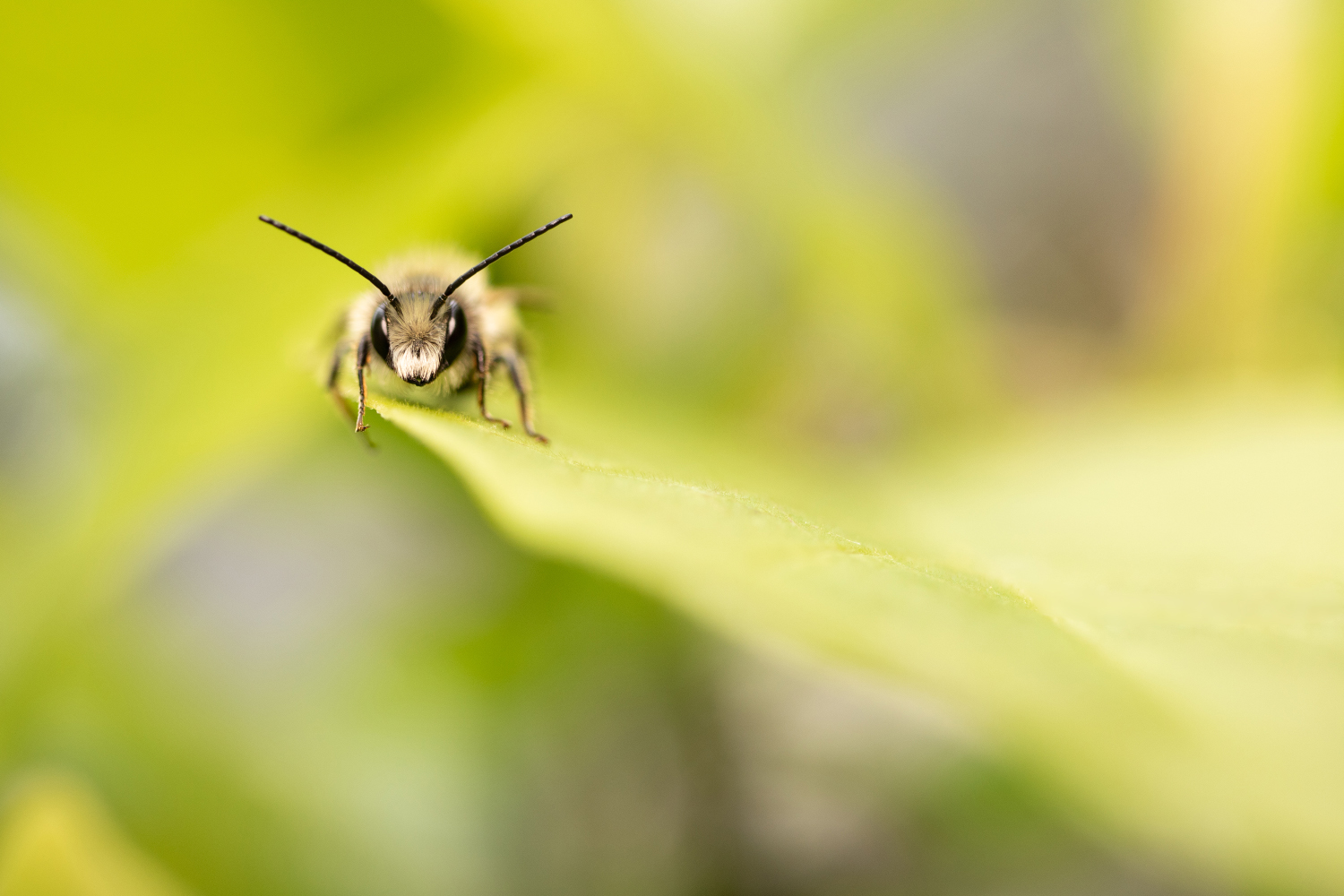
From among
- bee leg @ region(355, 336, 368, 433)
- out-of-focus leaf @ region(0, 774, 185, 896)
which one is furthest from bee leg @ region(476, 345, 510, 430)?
out-of-focus leaf @ region(0, 774, 185, 896)

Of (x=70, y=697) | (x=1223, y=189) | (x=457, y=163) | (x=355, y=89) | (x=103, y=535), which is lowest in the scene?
(x=70, y=697)

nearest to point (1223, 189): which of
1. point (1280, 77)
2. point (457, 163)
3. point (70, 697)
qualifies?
point (1280, 77)

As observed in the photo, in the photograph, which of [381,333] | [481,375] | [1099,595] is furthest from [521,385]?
[1099,595]

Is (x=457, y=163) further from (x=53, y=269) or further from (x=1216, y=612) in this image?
(x=1216, y=612)

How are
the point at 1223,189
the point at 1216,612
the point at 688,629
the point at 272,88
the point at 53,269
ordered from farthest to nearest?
the point at 1223,189 → the point at 688,629 → the point at 53,269 → the point at 272,88 → the point at 1216,612

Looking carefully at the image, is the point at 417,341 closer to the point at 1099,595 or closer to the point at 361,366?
the point at 361,366

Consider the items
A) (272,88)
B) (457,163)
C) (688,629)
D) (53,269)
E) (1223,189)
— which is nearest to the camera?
(457,163)

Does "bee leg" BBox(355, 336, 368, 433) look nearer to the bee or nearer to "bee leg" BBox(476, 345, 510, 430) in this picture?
the bee

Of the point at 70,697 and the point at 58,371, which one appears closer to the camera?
the point at 70,697
